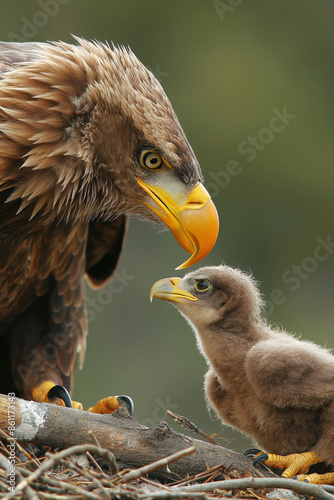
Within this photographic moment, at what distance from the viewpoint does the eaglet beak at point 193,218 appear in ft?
10.9

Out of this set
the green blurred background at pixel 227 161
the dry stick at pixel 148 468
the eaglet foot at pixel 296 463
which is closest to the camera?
the dry stick at pixel 148 468

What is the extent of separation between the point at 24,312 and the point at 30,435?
1.25 m

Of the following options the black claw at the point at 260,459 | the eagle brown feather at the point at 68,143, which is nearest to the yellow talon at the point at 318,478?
the black claw at the point at 260,459

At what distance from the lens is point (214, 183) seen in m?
8.45

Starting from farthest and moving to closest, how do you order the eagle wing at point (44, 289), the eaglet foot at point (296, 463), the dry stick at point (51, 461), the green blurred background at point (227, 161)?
the green blurred background at point (227, 161), the eagle wing at point (44, 289), the eaglet foot at point (296, 463), the dry stick at point (51, 461)

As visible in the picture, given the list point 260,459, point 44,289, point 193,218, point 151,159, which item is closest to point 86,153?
point 151,159

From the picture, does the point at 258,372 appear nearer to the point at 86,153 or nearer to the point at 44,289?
the point at 86,153

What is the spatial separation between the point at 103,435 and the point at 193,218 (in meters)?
0.95

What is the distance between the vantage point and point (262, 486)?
8.73ft

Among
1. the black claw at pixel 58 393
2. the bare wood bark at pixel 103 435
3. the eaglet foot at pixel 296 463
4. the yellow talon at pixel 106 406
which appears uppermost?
the eaglet foot at pixel 296 463

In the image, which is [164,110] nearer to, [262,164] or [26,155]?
[26,155]

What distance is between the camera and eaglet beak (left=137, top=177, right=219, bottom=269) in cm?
333

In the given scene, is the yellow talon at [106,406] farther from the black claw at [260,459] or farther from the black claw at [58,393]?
the black claw at [260,459]

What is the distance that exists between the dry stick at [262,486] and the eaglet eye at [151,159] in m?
1.36
